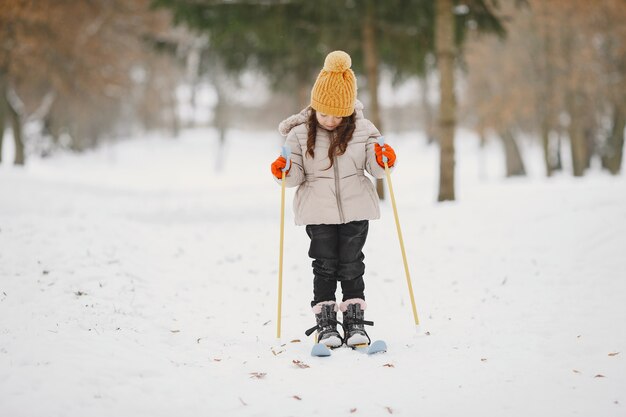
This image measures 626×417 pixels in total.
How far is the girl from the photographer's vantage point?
3.72 meters

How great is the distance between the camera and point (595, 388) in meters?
2.89

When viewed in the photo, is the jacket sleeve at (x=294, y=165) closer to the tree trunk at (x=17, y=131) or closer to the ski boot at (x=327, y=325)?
the ski boot at (x=327, y=325)

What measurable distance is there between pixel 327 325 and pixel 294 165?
4.16 feet

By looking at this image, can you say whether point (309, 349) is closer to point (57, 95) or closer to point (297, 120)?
point (297, 120)

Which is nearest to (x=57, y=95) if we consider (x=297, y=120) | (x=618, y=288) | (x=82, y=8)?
(x=82, y=8)

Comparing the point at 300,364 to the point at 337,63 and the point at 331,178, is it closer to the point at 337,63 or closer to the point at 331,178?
the point at 331,178

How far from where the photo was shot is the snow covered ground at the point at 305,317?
2834mm

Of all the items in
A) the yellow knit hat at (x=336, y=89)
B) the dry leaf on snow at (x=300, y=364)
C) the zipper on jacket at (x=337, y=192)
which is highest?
the yellow knit hat at (x=336, y=89)

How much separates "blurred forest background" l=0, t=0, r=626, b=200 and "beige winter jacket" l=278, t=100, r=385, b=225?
5533 mm

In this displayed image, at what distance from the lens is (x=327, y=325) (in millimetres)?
3777

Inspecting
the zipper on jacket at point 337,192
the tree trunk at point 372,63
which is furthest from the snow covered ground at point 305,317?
the tree trunk at point 372,63

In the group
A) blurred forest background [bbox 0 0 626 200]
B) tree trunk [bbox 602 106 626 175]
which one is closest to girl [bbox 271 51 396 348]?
blurred forest background [bbox 0 0 626 200]

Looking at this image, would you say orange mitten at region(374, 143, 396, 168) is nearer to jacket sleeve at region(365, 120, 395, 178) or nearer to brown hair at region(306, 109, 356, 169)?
jacket sleeve at region(365, 120, 395, 178)

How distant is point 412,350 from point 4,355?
2760 mm
